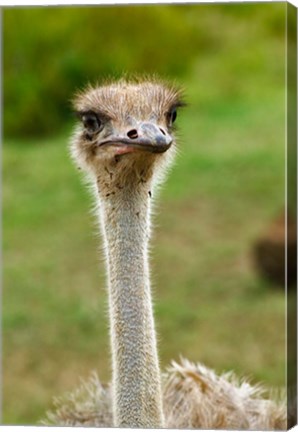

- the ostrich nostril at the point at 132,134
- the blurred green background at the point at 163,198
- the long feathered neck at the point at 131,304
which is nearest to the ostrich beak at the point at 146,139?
the ostrich nostril at the point at 132,134

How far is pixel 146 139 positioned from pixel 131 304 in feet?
1.07

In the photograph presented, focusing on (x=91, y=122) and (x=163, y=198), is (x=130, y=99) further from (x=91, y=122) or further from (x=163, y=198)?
(x=163, y=198)

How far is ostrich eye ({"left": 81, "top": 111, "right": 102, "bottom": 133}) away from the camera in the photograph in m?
2.36

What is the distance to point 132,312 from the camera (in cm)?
242

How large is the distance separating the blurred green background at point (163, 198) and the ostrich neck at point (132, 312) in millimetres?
2187

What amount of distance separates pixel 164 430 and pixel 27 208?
5.45 m

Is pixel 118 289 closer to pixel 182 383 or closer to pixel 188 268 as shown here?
pixel 182 383

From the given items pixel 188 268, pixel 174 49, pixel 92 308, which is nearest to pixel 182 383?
pixel 174 49

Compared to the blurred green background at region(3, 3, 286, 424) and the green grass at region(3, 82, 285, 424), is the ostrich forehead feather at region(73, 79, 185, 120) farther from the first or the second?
the green grass at region(3, 82, 285, 424)

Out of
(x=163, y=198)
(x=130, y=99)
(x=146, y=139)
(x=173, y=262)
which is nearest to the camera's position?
(x=146, y=139)

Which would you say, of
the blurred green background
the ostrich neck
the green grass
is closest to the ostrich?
the ostrich neck

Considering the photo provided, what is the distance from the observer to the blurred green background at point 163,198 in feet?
18.3

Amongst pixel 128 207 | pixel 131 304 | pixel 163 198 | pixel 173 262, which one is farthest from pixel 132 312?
pixel 163 198

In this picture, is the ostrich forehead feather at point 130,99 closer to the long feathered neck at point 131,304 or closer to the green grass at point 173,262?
the long feathered neck at point 131,304
